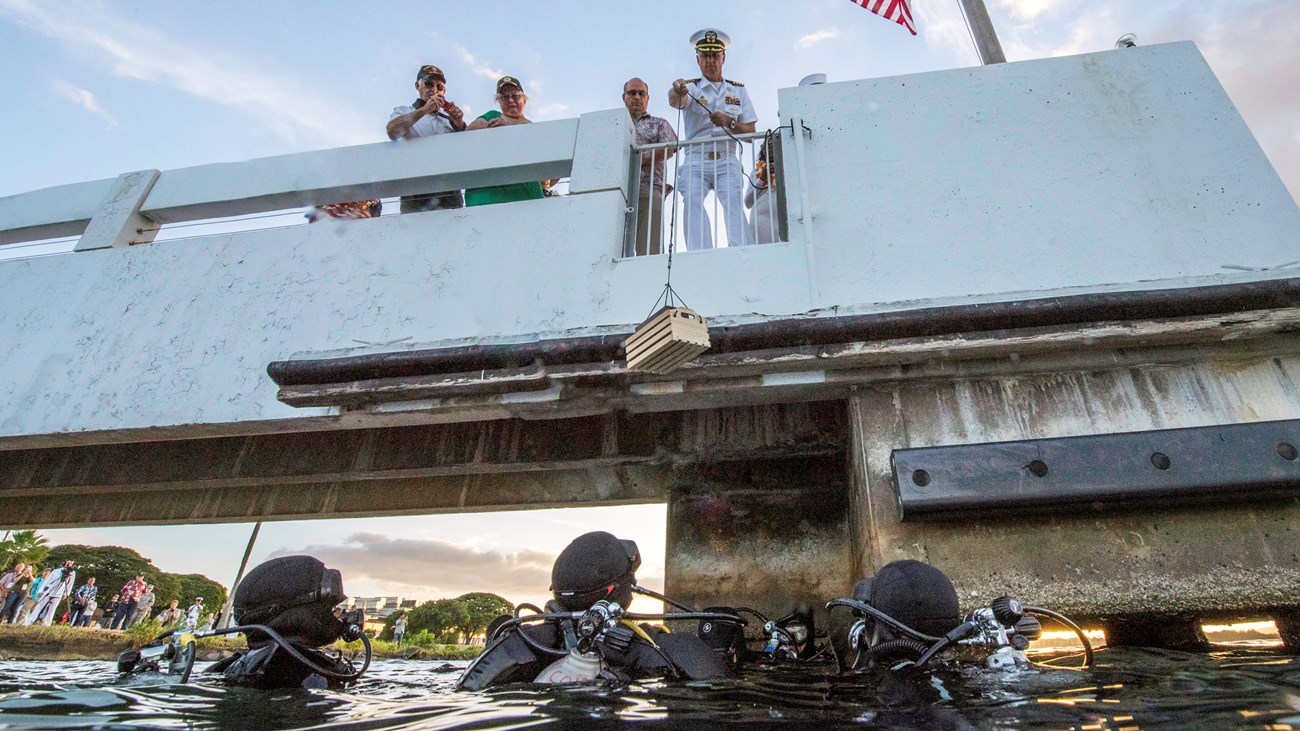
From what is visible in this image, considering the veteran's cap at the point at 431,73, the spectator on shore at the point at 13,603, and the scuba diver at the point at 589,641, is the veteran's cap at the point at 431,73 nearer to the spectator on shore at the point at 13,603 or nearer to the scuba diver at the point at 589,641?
the scuba diver at the point at 589,641

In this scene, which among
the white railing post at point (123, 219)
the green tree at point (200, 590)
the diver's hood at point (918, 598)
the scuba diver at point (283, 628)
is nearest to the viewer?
the diver's hood at point (918, 598)

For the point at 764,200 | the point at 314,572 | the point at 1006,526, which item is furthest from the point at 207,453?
the point at 1006,526

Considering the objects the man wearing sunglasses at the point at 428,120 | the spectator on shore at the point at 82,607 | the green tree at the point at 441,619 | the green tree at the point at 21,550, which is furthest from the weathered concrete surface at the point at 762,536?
the green tree at the point at 441,619

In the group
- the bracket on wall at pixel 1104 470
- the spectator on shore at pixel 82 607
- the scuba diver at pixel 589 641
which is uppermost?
the bracket on wall at pixel 1104 470

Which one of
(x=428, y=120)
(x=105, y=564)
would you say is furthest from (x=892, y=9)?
(x=105, y=564)

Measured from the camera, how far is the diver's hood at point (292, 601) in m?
3.20

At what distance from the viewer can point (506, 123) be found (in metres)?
5.93

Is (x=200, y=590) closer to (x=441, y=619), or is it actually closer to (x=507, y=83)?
(x=441, y=619)

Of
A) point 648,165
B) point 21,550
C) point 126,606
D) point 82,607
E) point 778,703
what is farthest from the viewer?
point 21,550

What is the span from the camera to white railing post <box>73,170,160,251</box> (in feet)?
19.5

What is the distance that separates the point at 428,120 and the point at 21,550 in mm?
27081

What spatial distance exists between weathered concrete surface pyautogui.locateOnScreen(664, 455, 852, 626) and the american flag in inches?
156

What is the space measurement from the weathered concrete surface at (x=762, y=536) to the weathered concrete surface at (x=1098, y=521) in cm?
73

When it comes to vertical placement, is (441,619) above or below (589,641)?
above
